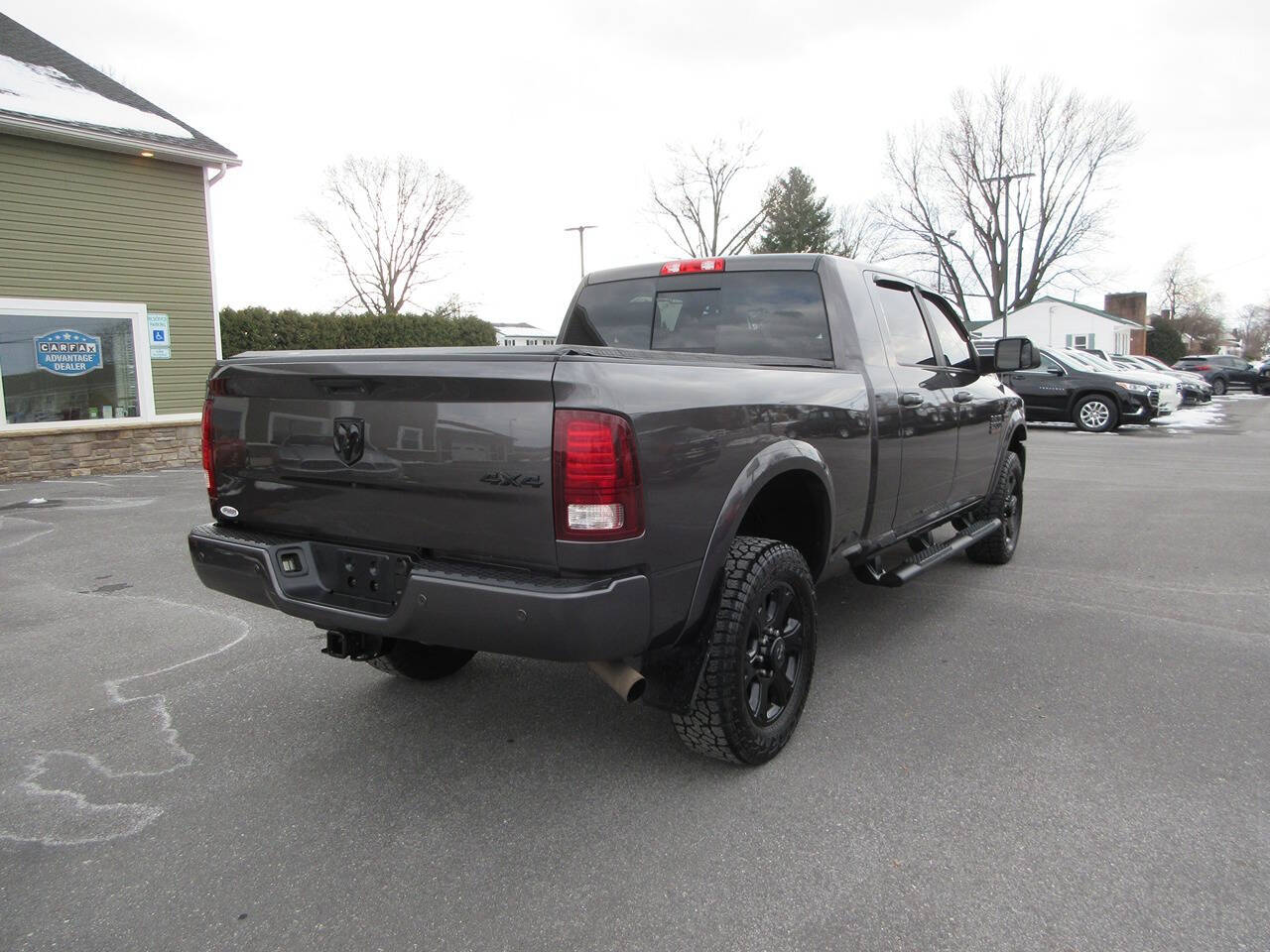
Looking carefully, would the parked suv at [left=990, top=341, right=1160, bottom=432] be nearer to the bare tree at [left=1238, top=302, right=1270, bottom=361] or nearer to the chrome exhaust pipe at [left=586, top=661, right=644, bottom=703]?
the chrome exhaust pipe at [left=586, top=661, right=644, bottom=703]

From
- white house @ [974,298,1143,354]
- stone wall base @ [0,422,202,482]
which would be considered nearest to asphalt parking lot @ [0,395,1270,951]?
stone wall base @ [0,422,202,482]

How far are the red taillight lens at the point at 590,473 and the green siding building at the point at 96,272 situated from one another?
1128 centimetres

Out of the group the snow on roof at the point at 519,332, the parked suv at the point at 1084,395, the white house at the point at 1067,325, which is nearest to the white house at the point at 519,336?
the snow on roof at the point at 519,332

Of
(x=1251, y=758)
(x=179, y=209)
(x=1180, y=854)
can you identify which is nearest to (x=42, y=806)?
(x=1180, y=854)

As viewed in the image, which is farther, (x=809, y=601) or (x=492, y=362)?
(x=809, y=601)

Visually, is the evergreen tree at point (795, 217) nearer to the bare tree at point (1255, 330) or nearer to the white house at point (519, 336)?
the white house at point (519, 336)

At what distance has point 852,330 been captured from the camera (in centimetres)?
373

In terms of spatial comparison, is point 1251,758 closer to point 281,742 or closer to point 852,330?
point 852,330

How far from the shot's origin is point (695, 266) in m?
4.01

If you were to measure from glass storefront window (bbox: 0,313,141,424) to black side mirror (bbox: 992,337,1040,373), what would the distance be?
11499 mm

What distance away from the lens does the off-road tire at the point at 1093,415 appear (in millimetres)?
16328

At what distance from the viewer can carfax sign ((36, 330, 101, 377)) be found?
1090cm

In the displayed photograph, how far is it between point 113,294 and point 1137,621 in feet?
41.5

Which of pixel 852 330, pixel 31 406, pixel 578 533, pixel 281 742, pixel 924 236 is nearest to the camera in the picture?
pixel 578 533
